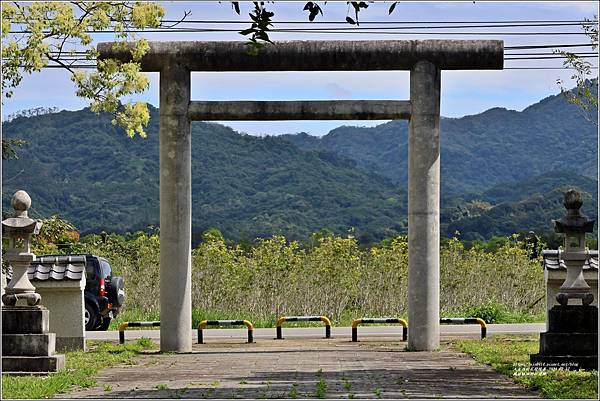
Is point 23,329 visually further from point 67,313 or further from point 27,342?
point 67,313

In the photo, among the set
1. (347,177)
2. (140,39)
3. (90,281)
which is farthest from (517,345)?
(347,177)

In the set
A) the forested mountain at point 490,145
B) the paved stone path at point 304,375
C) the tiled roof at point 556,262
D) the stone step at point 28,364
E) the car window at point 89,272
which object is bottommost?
the paved stone path at point 304,375

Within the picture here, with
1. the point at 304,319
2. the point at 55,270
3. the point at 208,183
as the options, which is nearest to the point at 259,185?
the point at 208,183

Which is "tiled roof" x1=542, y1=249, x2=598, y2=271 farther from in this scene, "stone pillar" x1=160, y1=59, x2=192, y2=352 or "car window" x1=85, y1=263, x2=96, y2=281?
"car window" x1=85, y1=263, x2=96, y2=281

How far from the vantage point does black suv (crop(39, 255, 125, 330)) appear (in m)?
25.8

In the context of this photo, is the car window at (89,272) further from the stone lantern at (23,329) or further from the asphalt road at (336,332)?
the stone lantern at (23,329)

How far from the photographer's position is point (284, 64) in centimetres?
1947

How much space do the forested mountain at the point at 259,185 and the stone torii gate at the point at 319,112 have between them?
146 ft

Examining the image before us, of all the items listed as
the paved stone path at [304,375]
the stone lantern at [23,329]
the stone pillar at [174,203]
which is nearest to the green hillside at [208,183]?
the stone pillar at [174,203]

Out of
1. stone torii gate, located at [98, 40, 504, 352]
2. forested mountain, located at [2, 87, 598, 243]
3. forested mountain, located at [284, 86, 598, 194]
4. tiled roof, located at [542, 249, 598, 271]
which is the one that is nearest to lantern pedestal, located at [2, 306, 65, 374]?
stone torii gate, located at [98, 40, 504, 352]

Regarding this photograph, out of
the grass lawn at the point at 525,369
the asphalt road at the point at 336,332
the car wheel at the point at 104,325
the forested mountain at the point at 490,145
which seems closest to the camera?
the grass lawn at the point at 525,369

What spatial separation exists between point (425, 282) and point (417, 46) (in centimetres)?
398

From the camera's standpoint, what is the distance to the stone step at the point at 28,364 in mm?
15414

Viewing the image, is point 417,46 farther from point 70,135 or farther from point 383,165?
point 383,165
